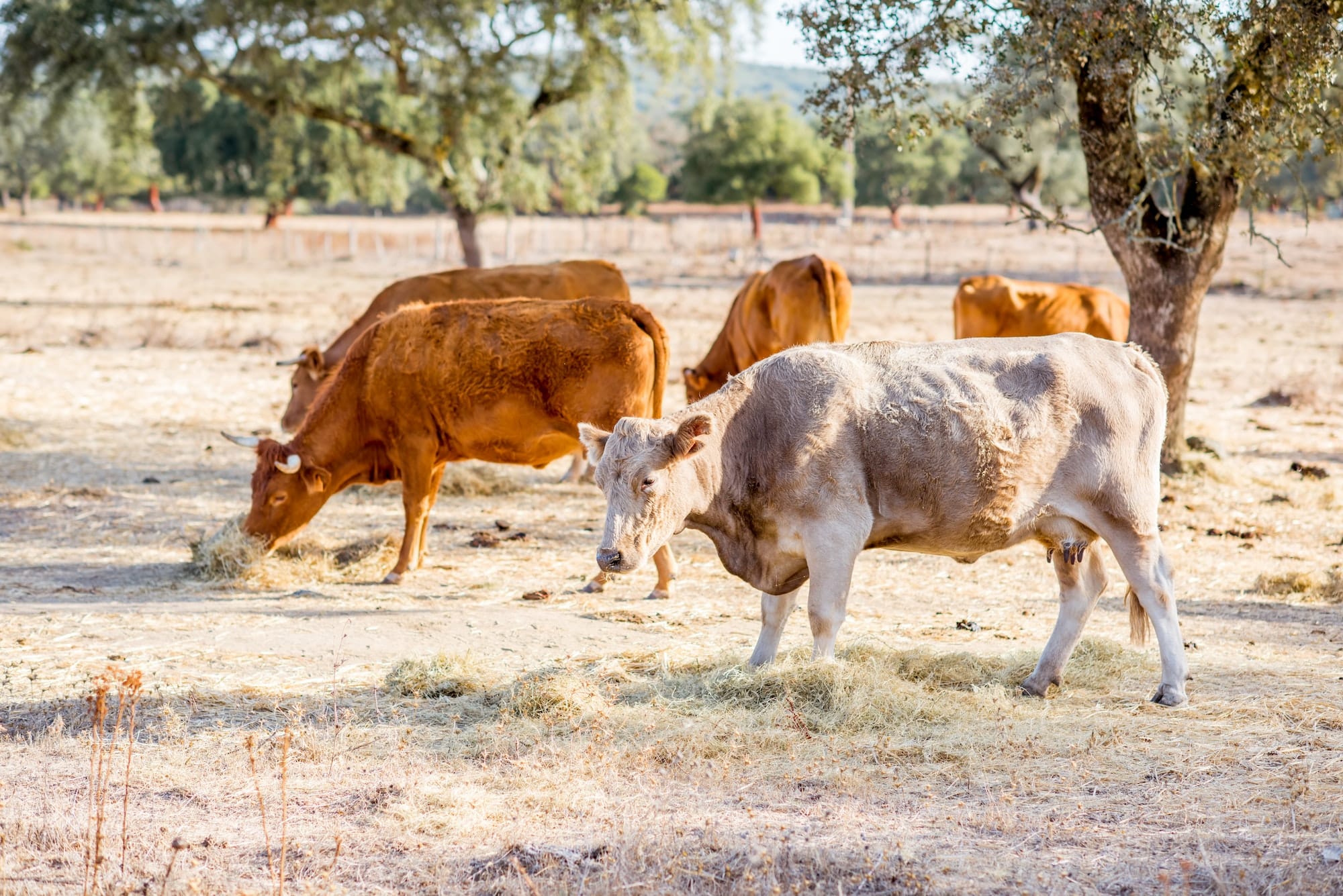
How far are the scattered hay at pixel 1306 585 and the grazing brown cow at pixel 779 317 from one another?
6.24 metres

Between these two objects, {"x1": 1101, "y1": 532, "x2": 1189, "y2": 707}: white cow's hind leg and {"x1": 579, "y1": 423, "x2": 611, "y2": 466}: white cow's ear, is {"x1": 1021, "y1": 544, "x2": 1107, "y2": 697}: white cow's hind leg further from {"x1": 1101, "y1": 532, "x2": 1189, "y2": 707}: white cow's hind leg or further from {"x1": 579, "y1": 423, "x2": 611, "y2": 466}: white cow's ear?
{"x1": 579, "y1": 423, "x2": 611, "y2": 466}: white cow's ear

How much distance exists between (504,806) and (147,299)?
91.5 feet

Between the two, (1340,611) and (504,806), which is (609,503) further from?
(1340,611)

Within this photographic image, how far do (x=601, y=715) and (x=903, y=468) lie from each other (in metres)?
1.80

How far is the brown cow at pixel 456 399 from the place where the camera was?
8773 millimetres

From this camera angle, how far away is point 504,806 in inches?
195

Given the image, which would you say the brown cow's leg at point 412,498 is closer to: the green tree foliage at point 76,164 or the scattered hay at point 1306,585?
the scattered hay at point 1306,585

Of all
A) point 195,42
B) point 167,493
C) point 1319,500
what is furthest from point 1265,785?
point 195,42

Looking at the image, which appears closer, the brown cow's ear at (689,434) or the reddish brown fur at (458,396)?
the brown cow's ear at (689,434)

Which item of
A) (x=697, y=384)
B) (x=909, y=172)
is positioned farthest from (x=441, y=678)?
(x=909, y=172)

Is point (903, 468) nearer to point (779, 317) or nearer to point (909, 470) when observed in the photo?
point (909, 470)

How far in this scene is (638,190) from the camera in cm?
8144

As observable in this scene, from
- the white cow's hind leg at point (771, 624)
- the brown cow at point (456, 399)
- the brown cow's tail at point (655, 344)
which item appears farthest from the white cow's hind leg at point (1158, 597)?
the brown cow's tail at point (655, 344)

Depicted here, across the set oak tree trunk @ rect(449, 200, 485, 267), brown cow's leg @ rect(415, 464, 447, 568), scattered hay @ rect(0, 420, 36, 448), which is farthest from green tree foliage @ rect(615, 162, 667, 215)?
brown cow's leg @ rect(415, 464, 447, 568)
